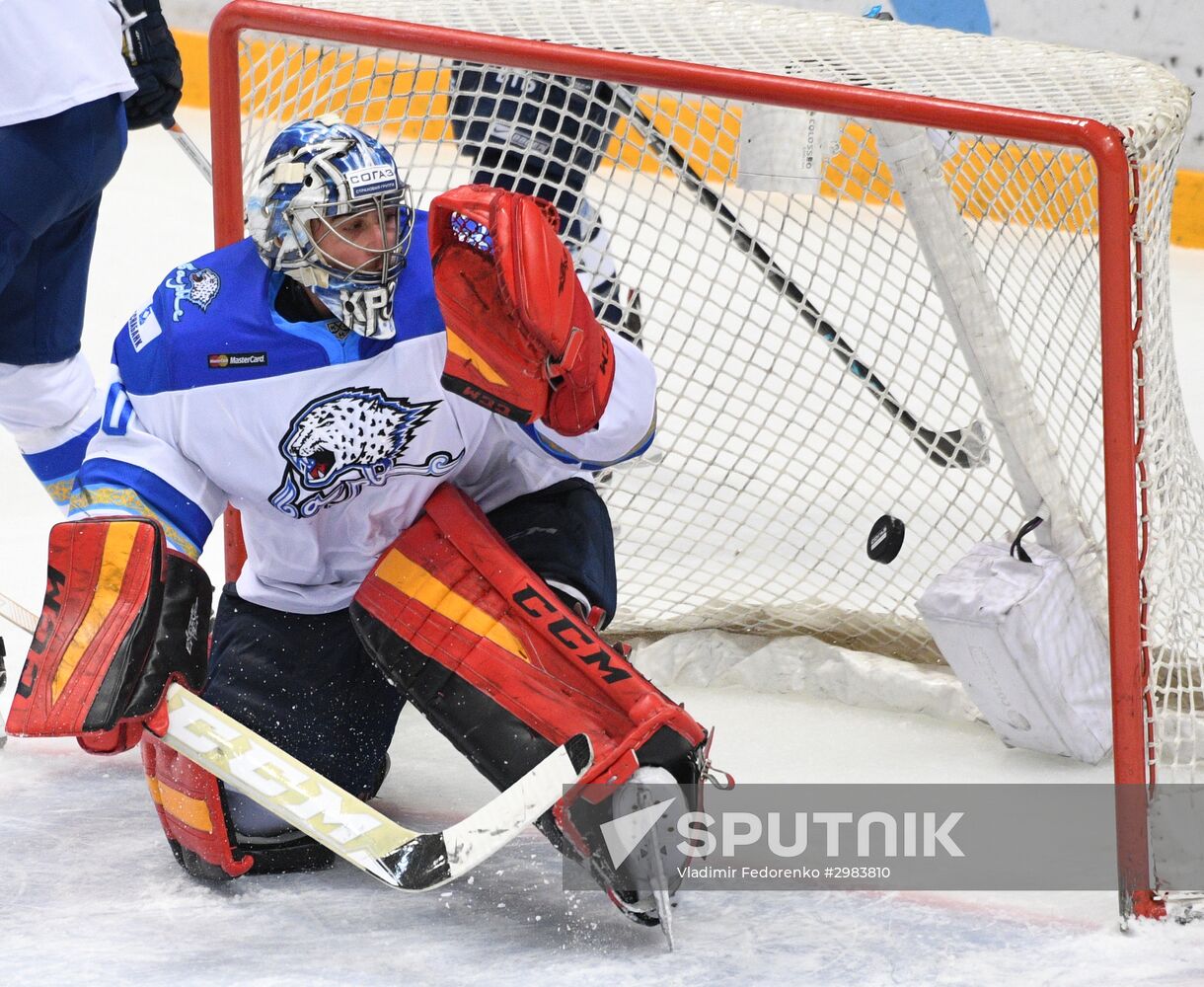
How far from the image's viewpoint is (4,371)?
8.45ft

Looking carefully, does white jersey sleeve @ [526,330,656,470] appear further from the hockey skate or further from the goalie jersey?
the hockey skate

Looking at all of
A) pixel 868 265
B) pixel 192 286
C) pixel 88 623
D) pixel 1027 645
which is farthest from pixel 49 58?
pixel 1027 645

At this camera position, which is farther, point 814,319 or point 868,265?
point 814,319

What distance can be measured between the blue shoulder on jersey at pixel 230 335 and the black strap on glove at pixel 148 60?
2.64 feet

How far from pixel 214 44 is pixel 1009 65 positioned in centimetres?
104

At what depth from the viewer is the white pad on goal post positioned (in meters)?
2.13

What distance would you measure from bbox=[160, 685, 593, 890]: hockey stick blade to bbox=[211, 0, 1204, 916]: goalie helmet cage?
58cm

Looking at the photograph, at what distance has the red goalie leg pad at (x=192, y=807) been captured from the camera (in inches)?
75.6

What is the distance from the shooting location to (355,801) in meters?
1.85

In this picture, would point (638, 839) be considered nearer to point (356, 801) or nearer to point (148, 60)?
point (356, 801)

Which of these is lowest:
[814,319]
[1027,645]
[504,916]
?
[504,916]

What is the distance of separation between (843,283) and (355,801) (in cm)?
127

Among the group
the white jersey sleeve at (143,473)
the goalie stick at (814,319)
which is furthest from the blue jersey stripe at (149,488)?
the goalie stick at (814,319)

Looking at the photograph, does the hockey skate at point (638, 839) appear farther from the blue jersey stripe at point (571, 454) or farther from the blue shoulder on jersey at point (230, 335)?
the blue shoulder on jersey at point (230, 335)
